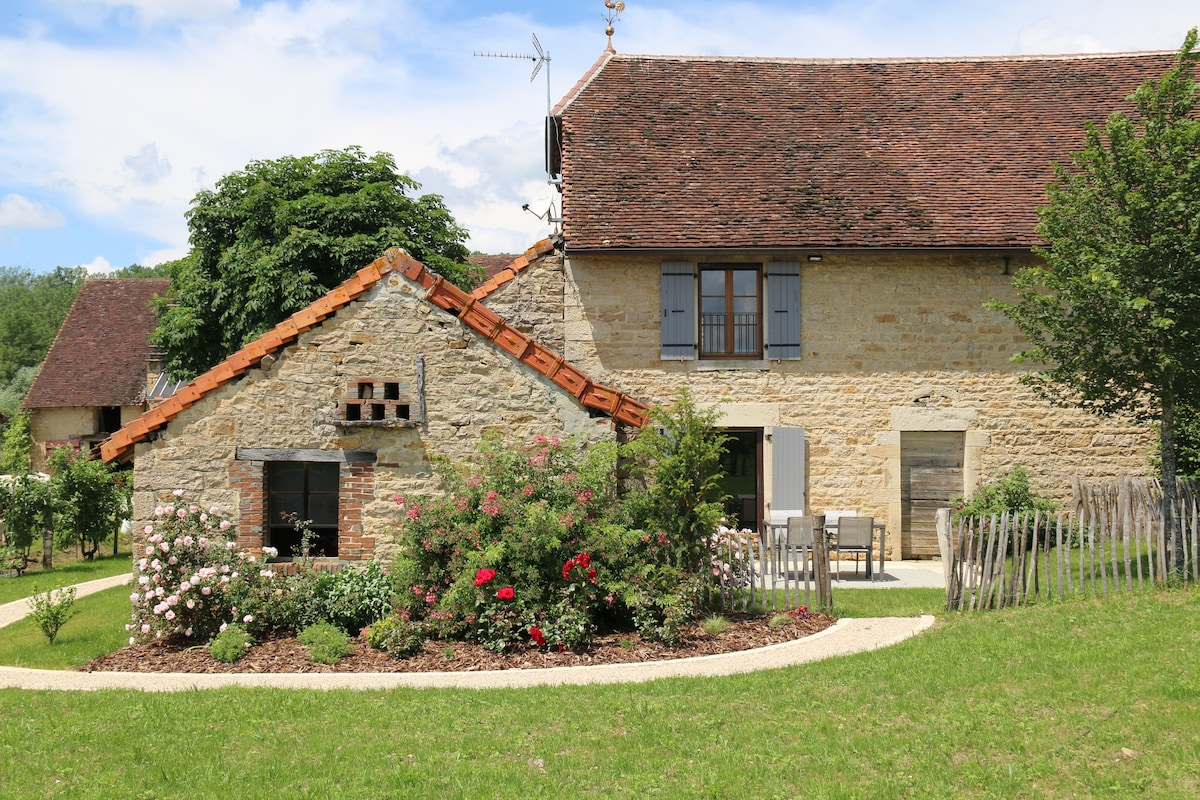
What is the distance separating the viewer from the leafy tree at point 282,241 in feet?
62.7

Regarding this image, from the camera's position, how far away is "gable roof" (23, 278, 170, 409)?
30.9 meters

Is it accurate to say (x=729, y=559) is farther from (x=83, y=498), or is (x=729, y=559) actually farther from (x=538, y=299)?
(x=83, y=498)

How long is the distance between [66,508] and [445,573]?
12853 millimetres

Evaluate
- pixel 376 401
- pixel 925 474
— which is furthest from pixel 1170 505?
pixel 376 401

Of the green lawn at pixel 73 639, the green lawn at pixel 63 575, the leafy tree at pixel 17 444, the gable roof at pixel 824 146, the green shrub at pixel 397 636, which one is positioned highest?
the gable roof at pixel 824 146

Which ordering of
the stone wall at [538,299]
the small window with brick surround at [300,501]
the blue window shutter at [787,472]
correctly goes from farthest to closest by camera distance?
the stone wall at [538,299] < the blue window shutter at [787,472] < the small window with brick surround at [300,501]

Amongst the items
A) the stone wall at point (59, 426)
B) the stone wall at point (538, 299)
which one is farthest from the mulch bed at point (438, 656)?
the stone wall at point (59, 426)

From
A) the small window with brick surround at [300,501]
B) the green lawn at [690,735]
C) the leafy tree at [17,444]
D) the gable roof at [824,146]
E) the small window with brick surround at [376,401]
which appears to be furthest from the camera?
the leafy tree at [17,444]

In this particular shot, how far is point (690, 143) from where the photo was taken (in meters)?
16.5

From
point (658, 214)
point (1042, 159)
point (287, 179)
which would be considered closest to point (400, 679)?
point (658, 214)

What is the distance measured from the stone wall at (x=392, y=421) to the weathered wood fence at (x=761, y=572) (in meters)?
1.83

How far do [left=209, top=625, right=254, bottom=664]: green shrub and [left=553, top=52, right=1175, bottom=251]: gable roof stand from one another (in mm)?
7886

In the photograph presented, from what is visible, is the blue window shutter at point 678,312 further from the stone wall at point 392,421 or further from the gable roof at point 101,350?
the gable roof at point 101,350

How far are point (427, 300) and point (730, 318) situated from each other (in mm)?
6390
